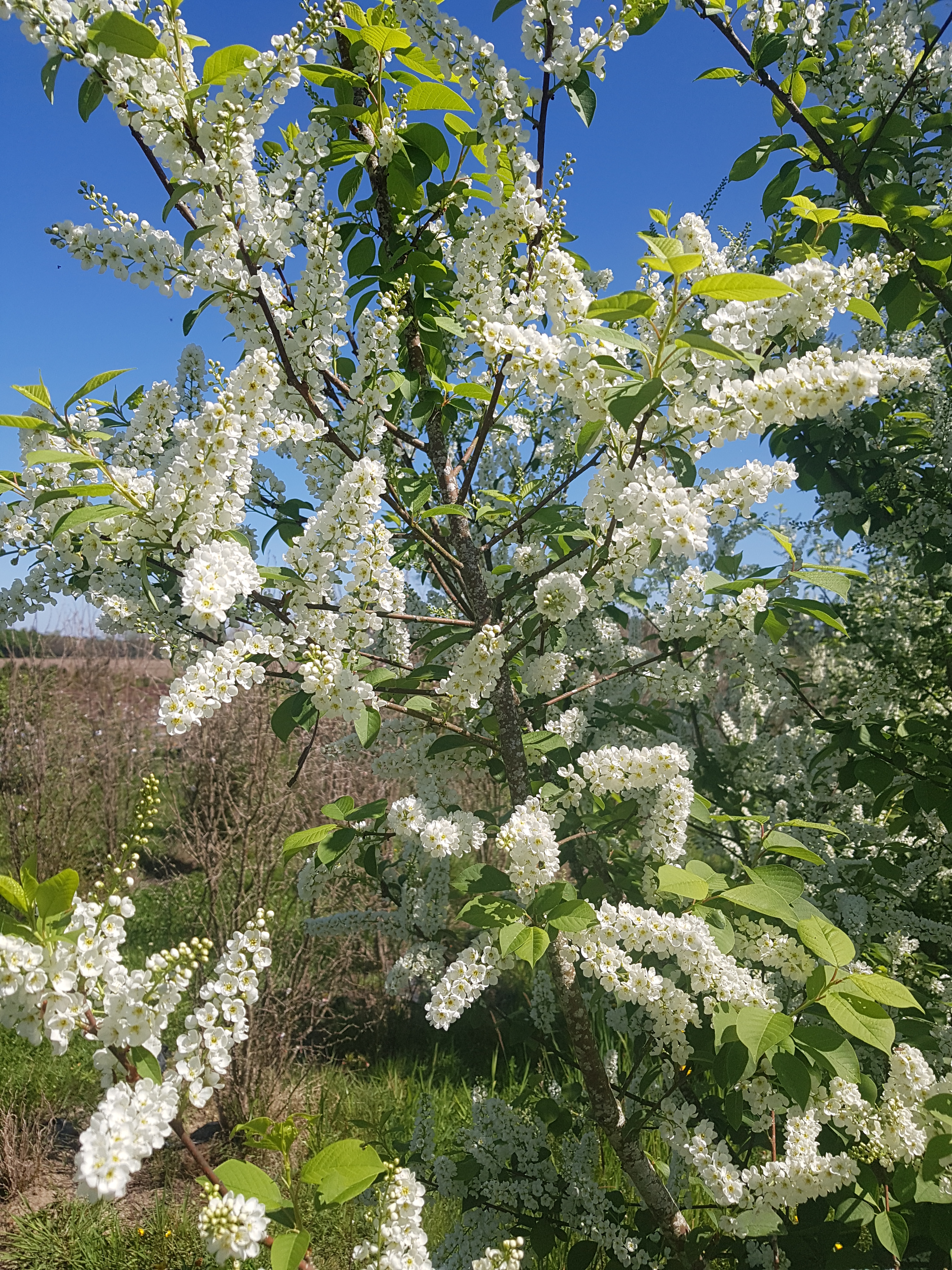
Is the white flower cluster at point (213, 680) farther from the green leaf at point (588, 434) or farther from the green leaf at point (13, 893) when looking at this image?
the green leaf at point (588, 434)

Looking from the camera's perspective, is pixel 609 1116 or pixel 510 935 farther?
pixel 609 1116

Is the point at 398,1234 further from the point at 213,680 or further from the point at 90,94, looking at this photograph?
the point at 90,94

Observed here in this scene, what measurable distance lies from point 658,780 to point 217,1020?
130 cm

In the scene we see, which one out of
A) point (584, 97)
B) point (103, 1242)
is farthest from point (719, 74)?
point (103, 1242)

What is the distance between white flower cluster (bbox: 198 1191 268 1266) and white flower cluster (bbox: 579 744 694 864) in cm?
127

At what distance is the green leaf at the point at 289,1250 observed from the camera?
1.28 meters

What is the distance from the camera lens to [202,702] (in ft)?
5.62

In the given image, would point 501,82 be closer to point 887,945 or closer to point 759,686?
point 759,686

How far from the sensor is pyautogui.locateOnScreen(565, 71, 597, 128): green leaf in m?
1.99

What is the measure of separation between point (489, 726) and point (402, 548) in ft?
2.82

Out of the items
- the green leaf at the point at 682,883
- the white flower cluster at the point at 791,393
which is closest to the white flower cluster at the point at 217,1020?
the green leaf at the point at 682,883

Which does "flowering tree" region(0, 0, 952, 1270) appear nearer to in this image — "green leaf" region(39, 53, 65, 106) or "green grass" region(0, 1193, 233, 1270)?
"green leaf" region(39, 53, 65, 106)

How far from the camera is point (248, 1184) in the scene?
4.47 feet

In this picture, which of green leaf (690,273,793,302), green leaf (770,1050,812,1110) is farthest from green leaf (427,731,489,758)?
green leaf (690,273,793,302)
